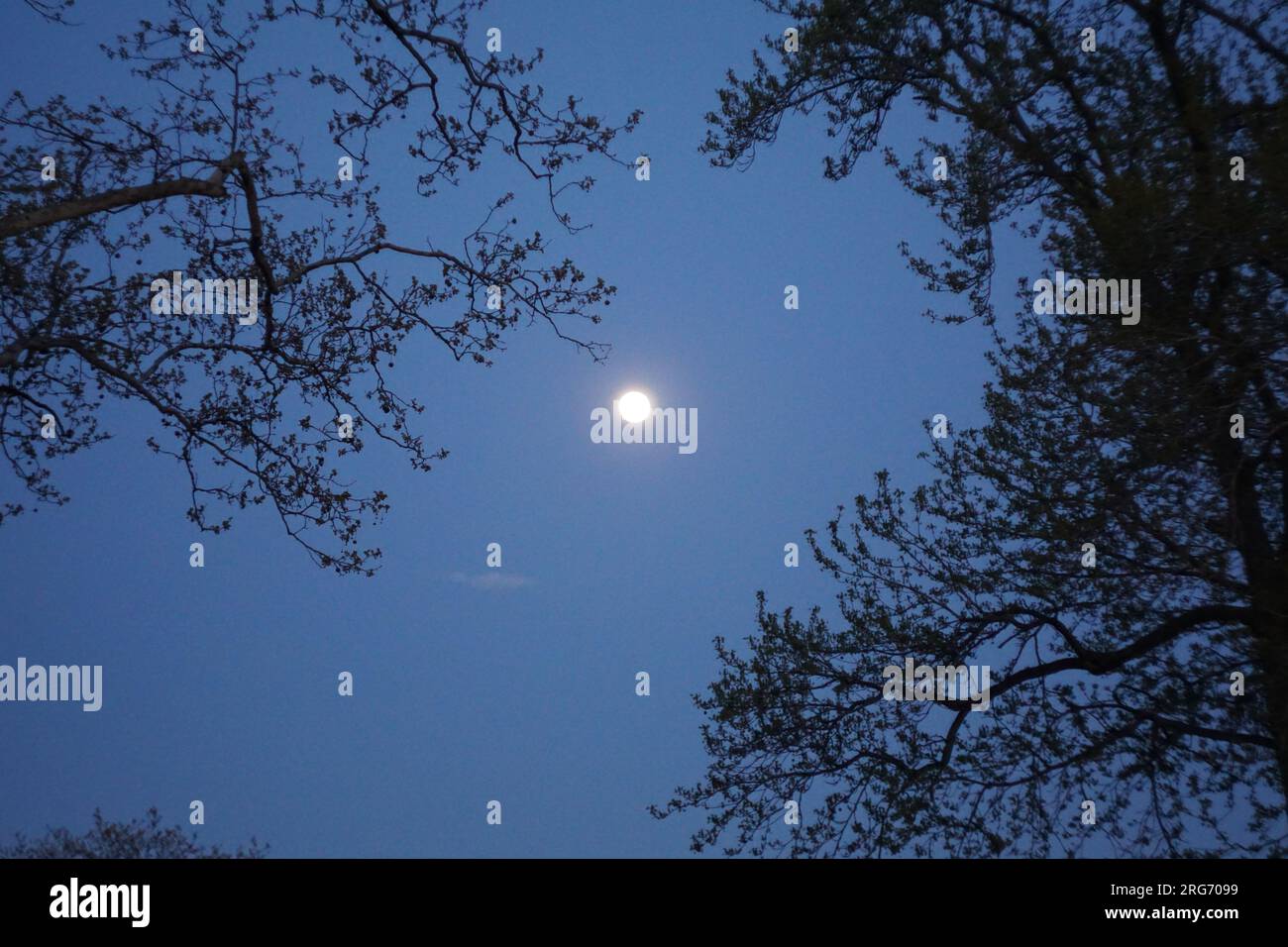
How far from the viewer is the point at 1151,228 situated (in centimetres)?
714

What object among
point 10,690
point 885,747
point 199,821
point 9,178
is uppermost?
point 9,178

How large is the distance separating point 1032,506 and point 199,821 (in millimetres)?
7892

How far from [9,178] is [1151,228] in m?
8.89

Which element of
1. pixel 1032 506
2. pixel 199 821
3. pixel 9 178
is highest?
pixel 9 178

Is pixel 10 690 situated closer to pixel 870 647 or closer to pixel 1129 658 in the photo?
pixel 870 647

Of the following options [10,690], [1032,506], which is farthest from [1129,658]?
[10,690]
